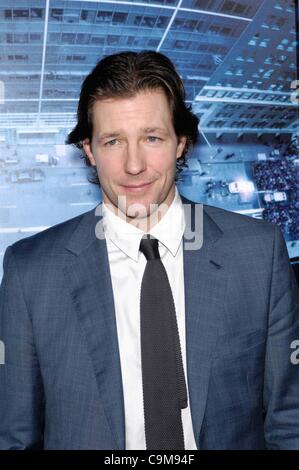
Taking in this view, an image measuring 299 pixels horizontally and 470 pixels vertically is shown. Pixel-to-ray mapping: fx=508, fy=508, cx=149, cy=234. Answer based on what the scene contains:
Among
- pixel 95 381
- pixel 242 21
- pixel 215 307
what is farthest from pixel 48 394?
pixel 242 21

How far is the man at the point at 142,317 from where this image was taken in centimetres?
159

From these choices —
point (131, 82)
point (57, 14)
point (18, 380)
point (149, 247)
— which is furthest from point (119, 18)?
point (18, 380)

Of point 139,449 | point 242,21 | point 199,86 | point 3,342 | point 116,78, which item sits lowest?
point 139,449

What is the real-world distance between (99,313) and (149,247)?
0.90 feet

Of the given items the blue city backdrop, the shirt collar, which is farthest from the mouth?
the blue city backdrop

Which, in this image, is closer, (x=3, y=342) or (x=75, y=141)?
(x=3, y=342)

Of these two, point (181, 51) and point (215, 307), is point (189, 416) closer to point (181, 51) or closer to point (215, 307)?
point (215, 307)

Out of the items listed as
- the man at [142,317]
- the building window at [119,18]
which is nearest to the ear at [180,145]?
the man at [142,317]

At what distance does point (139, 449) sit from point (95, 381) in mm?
255

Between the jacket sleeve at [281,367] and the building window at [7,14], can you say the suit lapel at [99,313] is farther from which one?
the building window at [7,14]

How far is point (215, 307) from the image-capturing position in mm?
1667

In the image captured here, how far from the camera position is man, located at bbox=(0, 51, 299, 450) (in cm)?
159

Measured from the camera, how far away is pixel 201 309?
5.45ft

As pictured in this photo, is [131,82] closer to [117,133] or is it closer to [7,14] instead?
[117,133]
